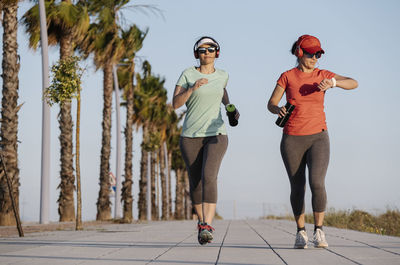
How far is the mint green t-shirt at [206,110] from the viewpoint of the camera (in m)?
7.24

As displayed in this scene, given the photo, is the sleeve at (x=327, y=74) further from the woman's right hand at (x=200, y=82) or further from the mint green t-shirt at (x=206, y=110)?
the woman's right hand at (x=200, y=82)

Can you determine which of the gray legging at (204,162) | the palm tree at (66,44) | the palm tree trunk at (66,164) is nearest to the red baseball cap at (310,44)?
the gray legging at (204,162)

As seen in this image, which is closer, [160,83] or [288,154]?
[288,154]

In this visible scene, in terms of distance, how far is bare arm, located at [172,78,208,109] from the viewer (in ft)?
22.8

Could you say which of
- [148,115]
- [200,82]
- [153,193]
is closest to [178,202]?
[153,193]

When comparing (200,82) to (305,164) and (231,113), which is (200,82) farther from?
(305,164)

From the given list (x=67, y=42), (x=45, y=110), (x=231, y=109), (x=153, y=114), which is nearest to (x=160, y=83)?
(x=153, y=114)

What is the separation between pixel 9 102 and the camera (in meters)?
17.0

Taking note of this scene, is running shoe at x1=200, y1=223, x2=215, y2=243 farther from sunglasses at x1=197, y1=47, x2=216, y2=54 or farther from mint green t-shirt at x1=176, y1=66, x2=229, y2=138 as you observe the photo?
sunglasses at x1=197, y1=47, x2=216, y2=54

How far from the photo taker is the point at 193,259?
5.79m

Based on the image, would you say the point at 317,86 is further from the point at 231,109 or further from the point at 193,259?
the point at 193,259

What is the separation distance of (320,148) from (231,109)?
1.20 metres

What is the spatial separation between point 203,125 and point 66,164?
1551 centimetres

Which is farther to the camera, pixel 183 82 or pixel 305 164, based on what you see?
pixel 183 82
